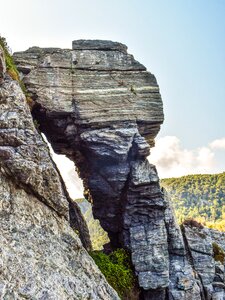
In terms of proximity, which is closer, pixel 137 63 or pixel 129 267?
pixel 129 267

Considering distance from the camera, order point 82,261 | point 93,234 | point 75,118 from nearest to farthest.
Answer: point 82,261, point 75,118, point 93,234

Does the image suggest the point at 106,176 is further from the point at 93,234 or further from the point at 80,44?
the point at 93,234

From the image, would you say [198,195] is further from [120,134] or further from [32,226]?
[32,226]

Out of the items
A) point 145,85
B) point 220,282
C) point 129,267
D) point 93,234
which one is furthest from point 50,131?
point 93,234

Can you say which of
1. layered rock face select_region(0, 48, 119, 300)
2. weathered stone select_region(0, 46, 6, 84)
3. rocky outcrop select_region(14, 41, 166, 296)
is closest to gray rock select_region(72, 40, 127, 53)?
rocky outcrop select_region(14, 41, 166, 296)

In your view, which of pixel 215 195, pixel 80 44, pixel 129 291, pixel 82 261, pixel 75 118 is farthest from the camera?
pixel 215 195

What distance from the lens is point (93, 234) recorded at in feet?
411

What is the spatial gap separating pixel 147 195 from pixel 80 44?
578 inches

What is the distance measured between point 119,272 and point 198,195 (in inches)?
4880

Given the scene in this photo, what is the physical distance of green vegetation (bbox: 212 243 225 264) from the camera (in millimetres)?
35531

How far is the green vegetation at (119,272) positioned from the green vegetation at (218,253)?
11.0 meters

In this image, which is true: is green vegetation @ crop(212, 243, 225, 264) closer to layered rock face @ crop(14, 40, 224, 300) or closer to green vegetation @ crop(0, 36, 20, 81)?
layered rock face @ crop(14, 40, 224, 300)

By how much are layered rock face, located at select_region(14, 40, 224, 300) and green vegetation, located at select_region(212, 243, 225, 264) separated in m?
3.00

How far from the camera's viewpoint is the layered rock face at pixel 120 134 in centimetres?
2917
